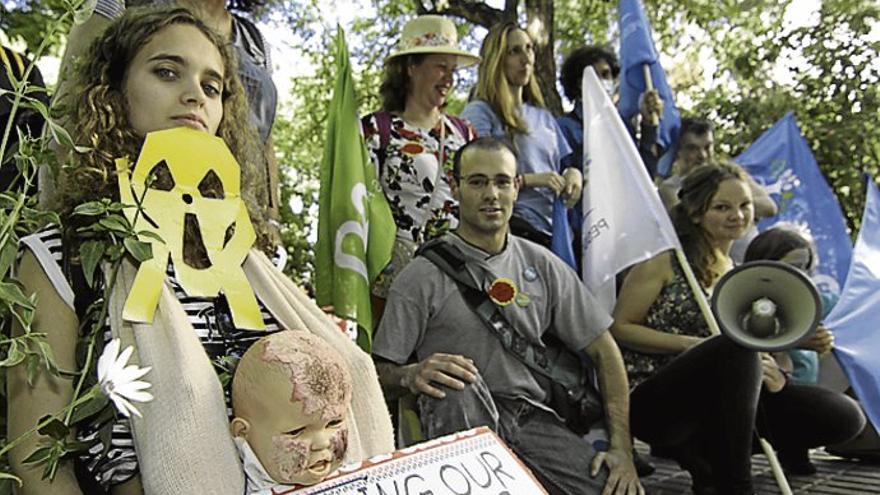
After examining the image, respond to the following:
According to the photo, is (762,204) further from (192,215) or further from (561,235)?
(192,215)

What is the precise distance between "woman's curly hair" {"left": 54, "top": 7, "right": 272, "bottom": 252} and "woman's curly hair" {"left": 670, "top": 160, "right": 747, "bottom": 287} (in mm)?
2485

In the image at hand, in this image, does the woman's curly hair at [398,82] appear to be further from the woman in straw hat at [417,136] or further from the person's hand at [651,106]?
the person's hand at [651,106]

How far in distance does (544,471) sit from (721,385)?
819 mm

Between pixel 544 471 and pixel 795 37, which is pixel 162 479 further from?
pixel 795 37

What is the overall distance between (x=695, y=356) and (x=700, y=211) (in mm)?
971

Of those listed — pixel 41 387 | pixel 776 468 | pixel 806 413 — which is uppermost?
pixel 41 387

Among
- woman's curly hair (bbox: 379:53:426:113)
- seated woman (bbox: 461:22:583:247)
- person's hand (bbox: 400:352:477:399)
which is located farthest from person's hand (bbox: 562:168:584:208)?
person's hand (bbox: 400:352:477:399)

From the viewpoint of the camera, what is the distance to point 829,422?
158 inches

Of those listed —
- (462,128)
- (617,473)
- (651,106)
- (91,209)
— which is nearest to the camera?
(91,209)

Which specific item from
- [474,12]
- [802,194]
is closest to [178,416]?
[802,194]

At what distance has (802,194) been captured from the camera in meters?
6.06

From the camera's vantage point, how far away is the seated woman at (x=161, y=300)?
185 cm

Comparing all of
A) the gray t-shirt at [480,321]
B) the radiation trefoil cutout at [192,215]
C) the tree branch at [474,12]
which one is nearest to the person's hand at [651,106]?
the gray t-shirt at [480,321]

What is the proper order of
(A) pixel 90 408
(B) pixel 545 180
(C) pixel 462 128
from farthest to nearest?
(B) pixel 545 180 → (C) pixel 462 128 → (A) pixel 90 408
